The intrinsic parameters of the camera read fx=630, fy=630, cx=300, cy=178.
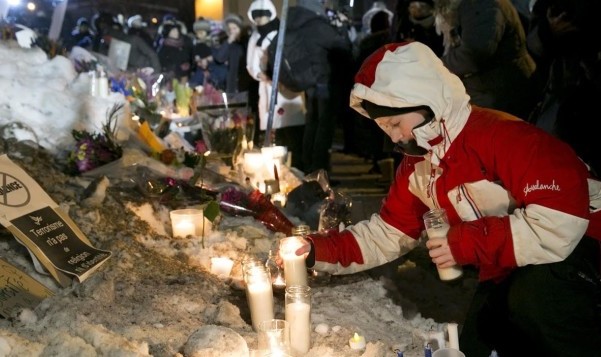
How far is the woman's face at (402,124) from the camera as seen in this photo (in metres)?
2.74

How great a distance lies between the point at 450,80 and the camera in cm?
274

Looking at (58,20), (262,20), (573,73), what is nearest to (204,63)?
(58,20)

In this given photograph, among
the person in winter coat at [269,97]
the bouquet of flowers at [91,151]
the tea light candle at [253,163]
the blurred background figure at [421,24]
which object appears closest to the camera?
the bouquet of flowers at [91,151]

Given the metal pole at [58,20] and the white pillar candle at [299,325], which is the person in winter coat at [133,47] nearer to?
the metal pole at [58,20]

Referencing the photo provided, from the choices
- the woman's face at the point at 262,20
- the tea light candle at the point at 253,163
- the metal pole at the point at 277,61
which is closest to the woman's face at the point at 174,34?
the woman's face at the point at 262,20

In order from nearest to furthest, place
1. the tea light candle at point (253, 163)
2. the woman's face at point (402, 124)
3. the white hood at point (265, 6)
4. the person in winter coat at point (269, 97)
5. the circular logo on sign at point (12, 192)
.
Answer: the woman's face at point (402, 124) → the circular logo on sign at point (12, 192) → the tea light candle at point (253, 163) → the person in winter coat at point (269, 97) → the white hood at point (265, 6)

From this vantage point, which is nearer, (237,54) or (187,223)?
(187,223)

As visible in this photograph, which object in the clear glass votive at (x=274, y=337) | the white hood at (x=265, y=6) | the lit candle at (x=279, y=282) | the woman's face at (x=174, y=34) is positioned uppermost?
the clear glass votive at (x=274, y=337)

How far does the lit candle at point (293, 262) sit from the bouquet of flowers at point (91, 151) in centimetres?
232

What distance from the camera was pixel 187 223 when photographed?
4.24m

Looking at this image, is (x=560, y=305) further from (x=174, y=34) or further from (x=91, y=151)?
(x=174, y=34)

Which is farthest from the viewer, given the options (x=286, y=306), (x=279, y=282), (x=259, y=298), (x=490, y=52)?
(x=490, y=52)

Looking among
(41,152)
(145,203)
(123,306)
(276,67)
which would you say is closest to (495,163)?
(123,306)

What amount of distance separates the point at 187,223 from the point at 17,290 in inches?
58.1
